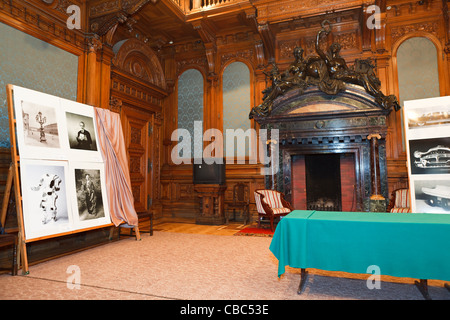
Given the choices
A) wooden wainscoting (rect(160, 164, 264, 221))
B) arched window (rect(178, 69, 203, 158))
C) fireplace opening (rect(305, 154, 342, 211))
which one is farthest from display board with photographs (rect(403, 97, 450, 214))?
arched window (rect(178, 69, 203, 158))

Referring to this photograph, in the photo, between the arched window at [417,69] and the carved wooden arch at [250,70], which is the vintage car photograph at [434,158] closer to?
the arched window at [417,69]

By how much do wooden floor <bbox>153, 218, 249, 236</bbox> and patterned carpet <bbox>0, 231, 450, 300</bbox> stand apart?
62.5 inches

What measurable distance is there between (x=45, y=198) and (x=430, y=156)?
460cm

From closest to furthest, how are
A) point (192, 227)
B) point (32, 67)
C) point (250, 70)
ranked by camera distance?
1. point (32, 67)
2. point (192, 227)
3. point (250, 70)

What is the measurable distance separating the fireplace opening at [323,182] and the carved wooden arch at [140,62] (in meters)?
4.31

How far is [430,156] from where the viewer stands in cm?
→ 330

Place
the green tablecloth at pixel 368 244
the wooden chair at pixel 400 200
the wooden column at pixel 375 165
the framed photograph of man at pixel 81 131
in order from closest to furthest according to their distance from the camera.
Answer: the green tablecloth at pixel 368 244
the framed photograph of man at pixel 81 131
the wooden chair at pixel 400 200
the wooden column at pixel 375 165

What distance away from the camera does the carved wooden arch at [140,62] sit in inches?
248

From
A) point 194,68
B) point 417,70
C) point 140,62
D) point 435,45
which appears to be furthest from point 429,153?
point 140,62

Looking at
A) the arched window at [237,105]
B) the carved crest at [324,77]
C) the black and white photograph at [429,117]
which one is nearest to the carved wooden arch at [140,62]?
the arched window at [237,105]

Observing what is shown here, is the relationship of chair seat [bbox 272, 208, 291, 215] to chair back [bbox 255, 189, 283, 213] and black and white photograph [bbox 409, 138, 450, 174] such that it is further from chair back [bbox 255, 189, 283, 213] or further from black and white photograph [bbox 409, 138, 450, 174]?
black and white photograph [bbox 409, 138, 450, 174]

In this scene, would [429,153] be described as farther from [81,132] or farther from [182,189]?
[182,189]

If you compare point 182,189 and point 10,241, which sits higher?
point 182,189

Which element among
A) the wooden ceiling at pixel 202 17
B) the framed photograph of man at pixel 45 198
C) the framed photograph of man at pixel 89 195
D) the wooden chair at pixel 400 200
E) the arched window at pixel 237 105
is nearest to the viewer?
the framed photograph of man at pixel 45 198
